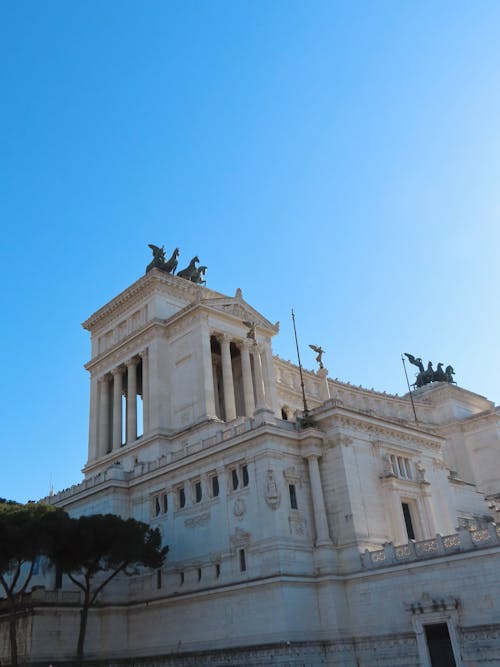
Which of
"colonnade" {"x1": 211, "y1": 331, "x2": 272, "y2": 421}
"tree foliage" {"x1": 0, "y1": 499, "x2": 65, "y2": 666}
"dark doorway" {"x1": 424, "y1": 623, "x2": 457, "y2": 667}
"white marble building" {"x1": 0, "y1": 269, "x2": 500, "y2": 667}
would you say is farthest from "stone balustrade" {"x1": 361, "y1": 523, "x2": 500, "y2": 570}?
"colonnade" {"x1": 211, "y1": 331, "x2": 272, "y2": 421}

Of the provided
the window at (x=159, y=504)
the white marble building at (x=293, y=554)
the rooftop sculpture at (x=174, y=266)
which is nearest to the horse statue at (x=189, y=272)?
the rooftop sculpture at (x=174, y=266)

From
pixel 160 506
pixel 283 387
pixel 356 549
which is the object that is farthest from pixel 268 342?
pixel 356 549

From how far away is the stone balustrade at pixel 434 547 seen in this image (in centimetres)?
3197

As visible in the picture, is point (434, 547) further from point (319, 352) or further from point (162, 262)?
point (162, 262)

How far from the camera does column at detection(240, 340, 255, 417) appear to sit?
5990cm

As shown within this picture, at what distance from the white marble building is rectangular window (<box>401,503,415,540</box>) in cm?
14

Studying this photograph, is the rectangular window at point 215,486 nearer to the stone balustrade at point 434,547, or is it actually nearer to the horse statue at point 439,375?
the stone balustrade at point 434,547

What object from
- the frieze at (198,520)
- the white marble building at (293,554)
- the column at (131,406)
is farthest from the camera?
the column at (131,406)

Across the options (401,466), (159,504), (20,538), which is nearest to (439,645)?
(401,466)

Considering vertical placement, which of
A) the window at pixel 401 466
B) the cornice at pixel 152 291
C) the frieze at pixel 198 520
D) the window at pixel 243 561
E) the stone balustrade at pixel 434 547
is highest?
the cornice at pixel 152 291

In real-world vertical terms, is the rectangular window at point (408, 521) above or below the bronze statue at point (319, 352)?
below

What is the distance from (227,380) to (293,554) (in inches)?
975

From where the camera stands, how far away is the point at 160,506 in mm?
45469

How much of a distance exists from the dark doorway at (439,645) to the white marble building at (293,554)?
0.18 feet
